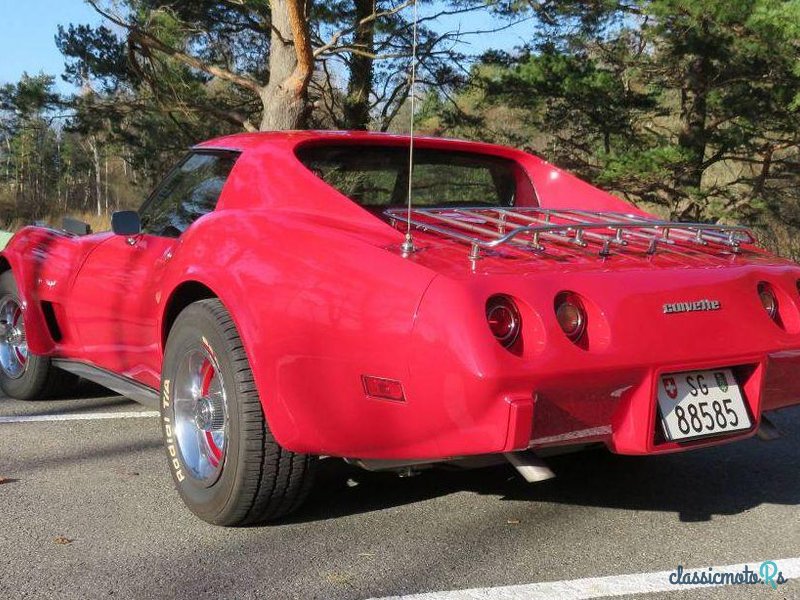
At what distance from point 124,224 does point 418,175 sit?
1.35m

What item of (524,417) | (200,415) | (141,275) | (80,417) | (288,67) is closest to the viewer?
(524,417)

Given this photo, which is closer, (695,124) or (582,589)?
(582,589)

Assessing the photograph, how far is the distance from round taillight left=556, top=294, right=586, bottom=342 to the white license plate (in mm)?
321

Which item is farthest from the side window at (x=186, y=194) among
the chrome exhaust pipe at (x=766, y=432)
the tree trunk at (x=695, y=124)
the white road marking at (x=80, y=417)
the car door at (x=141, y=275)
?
the tree trunk at (x=695, y=124)

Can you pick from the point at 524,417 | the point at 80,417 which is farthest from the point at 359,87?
the point at 524,417

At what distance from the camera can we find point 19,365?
5.25 m

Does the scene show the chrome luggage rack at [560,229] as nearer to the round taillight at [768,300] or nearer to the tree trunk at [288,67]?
the round taillight at [768,300]

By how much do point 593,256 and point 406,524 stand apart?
1165mm

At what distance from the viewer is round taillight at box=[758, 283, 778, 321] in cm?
311

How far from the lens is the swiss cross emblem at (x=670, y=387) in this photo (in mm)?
2746

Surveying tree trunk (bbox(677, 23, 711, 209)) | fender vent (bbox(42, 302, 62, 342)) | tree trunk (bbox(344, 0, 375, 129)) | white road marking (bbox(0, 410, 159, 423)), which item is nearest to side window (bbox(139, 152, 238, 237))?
fender vent (bbox(42, 302, 62, 342))

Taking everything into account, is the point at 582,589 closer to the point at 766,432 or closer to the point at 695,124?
the point at 766,432

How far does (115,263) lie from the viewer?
4.10 metres

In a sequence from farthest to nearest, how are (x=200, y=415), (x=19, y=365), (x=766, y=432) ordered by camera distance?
(x=19, y=365) → (x=200, y=415) → (x=766, y=432)
